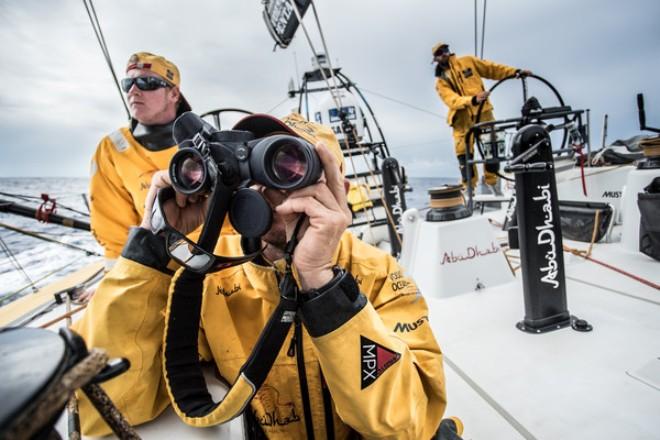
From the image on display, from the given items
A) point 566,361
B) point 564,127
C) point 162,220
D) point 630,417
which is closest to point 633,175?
point 564,127

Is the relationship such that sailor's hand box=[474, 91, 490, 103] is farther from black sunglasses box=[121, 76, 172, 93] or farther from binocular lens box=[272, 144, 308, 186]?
binocular lens box=[272, 144, 308, 186]

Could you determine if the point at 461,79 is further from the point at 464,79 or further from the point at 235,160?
the point at 235,160

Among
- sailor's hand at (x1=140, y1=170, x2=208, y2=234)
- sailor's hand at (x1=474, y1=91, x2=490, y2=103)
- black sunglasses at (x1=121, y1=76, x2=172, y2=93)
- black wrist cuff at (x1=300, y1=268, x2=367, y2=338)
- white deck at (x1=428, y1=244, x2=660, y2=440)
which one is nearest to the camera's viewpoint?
black wrist cuff at (x1=300, y1=268, x2=367, y2=338)

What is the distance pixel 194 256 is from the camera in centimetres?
59

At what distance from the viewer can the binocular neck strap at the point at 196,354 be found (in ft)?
1.82

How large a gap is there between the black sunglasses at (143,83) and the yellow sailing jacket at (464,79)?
8.18 ft

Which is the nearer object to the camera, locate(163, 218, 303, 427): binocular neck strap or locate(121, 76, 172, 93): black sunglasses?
locate(163, 218, 303, 427): binocular neck strap

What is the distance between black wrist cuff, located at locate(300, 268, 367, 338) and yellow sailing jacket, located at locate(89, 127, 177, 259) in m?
1.14

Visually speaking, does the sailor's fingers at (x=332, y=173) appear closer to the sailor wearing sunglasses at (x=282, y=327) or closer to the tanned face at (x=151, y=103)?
the sailor wearing sunglasses at (x=282, y=327)

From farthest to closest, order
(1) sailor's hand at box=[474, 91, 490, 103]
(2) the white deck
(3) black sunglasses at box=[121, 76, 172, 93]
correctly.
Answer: (1) sailor's hand at box=[474, 91, 490, 103] < (3) black sunglasses at box=[121, 76, 172, 93] < (2) the white deck

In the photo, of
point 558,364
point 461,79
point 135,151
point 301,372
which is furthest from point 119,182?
point 461,79

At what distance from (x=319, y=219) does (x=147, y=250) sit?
1.10ft

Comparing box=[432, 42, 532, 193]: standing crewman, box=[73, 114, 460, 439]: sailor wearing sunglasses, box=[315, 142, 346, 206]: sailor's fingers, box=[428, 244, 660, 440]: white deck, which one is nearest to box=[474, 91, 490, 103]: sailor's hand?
box=[432, 42, 532, 193]: standing crewman

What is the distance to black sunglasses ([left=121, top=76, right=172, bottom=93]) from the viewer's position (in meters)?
1.34
